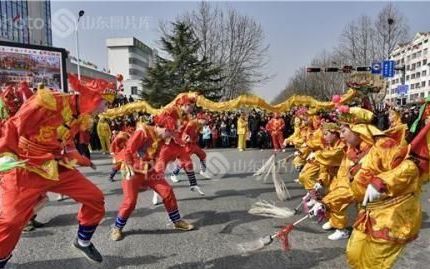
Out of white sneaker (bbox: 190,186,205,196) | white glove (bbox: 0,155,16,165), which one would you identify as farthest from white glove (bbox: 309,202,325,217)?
white sneaker (bbox: 190,186,205,196)

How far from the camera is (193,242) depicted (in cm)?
543

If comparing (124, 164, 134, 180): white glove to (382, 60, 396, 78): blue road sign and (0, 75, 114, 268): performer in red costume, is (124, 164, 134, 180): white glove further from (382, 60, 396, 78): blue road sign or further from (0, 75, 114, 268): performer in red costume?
(382, 60, 396, 78): blue road sign

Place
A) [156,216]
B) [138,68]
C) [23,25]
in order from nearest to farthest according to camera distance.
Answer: [156,216]
[23,25]
[138,68]

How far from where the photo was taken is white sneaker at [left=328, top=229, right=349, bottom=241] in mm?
5445

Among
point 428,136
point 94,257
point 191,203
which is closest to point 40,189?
point 94,257

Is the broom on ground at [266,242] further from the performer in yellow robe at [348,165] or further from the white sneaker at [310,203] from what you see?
the performer in yellow robe at [348,165]

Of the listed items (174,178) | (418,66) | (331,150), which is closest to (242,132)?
(174,178)

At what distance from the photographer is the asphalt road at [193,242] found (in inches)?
185

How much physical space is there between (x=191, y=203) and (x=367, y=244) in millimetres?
4558

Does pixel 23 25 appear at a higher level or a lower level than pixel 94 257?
higher

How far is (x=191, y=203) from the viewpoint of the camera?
25.5 ft

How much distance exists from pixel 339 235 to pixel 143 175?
8.42 feet

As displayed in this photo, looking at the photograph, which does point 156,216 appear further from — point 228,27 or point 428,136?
point 228,27

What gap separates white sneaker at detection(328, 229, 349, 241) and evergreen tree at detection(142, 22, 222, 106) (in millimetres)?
27350
